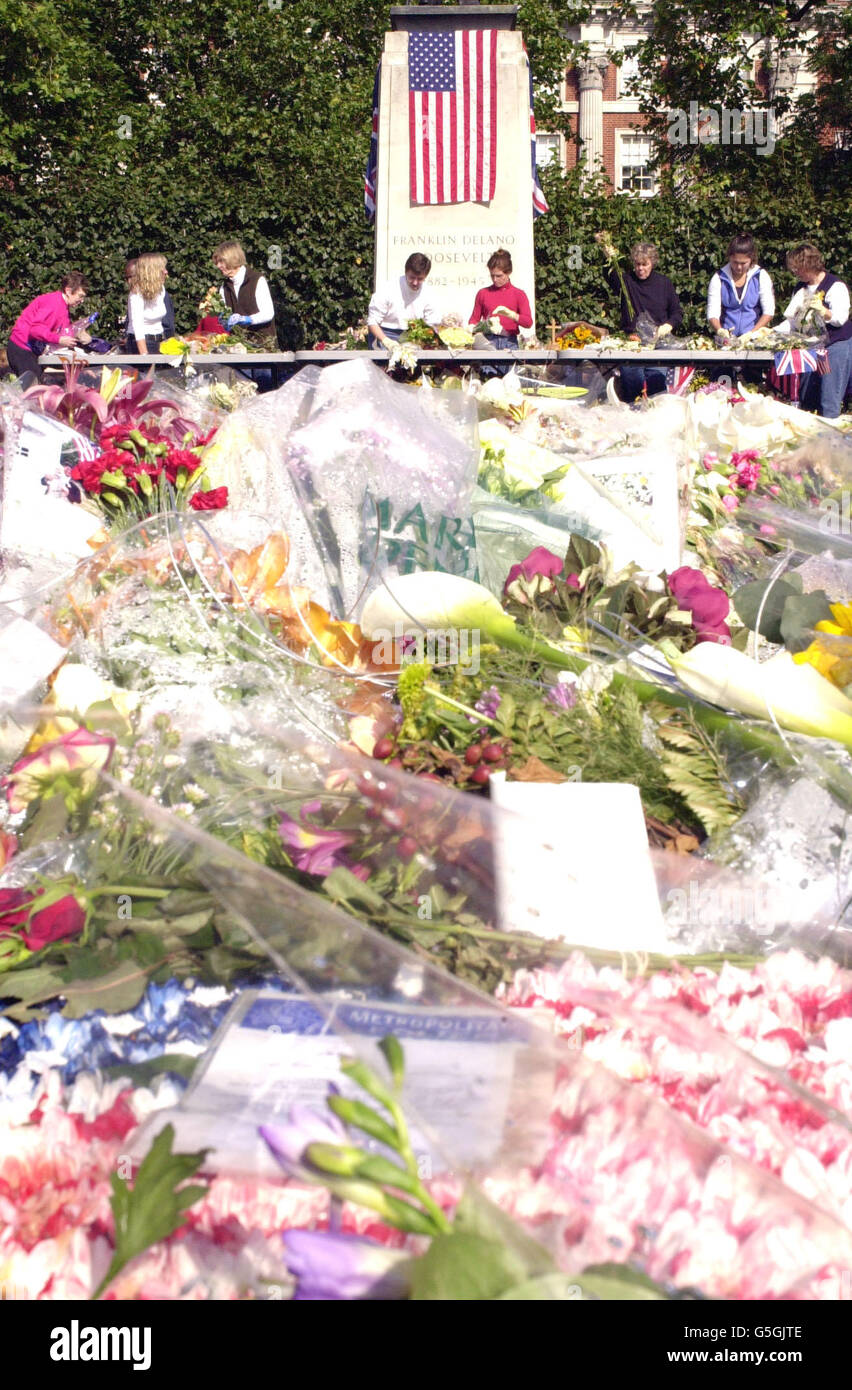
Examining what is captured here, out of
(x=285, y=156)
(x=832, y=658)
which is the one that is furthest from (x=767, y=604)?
(x=285, y=156)

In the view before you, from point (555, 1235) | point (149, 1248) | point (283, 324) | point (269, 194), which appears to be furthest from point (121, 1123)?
point (269, 194)

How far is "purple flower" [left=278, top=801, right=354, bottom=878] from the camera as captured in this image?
4.47 ft

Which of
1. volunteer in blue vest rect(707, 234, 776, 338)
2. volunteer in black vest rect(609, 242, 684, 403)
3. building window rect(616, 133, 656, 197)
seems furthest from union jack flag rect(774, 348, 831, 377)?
building window rect(616, 133, 656, 197)

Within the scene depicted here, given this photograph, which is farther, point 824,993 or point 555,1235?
point 824,993

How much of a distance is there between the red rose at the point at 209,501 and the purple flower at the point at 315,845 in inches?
48.3

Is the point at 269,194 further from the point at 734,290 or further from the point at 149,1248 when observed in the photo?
the point at 149,1248

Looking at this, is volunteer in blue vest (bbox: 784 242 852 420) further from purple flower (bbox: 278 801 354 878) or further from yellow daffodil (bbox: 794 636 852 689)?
purple flower (bbox: 278 801 354 878)

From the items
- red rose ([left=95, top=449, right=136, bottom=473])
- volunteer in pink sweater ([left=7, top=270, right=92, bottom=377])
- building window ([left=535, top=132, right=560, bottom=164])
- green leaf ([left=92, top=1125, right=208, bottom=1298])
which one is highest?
building window ([left=535, top=132, right=560, bottom=164])

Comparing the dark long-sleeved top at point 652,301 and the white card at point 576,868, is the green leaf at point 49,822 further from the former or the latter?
the dark long-sleeved top at point 652,301

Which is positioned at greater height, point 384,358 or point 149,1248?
point 384,358

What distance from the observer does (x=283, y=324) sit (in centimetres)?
1387

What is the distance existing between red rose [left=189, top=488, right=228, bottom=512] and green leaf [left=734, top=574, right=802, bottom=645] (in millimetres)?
1077

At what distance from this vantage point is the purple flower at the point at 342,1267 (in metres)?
0.81
